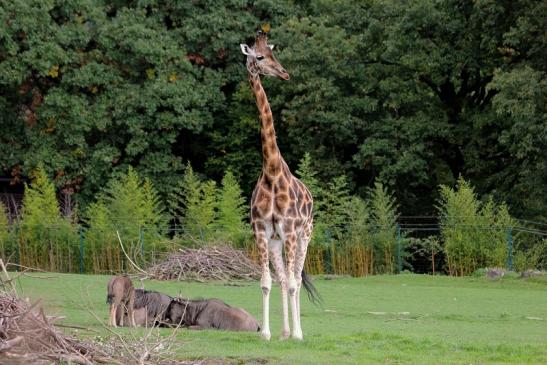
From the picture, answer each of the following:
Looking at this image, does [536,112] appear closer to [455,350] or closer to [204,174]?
[204,174]

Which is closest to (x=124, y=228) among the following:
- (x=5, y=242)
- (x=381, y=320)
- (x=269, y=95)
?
(x=5, y=242)

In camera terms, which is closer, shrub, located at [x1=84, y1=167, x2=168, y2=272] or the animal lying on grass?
the animal lying on grass

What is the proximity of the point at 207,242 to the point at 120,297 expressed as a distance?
45.1 feet

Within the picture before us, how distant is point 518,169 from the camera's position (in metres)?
37.4

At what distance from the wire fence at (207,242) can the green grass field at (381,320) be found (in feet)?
9.21

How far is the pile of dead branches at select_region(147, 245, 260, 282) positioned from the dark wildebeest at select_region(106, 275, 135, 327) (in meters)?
10.1

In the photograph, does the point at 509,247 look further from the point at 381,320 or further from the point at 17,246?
the point at 17,246

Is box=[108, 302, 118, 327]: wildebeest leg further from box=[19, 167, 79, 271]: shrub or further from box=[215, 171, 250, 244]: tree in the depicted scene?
box=[19, 167, 79, 271]: shrub

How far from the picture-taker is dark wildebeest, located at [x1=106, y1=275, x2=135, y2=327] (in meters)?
16.1

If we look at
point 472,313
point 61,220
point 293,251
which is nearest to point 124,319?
point 293,251

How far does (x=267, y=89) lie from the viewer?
135ft

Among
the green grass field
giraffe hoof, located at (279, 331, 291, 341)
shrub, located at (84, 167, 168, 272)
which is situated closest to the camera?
the green grass field

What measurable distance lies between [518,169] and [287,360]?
87.8 ft

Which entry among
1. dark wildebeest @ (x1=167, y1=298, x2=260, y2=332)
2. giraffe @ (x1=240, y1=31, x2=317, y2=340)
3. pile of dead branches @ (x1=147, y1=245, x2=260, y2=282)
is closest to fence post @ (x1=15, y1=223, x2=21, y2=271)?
pile of dead branches @ (x1=147, y1=245, x2=260, y2=282)
